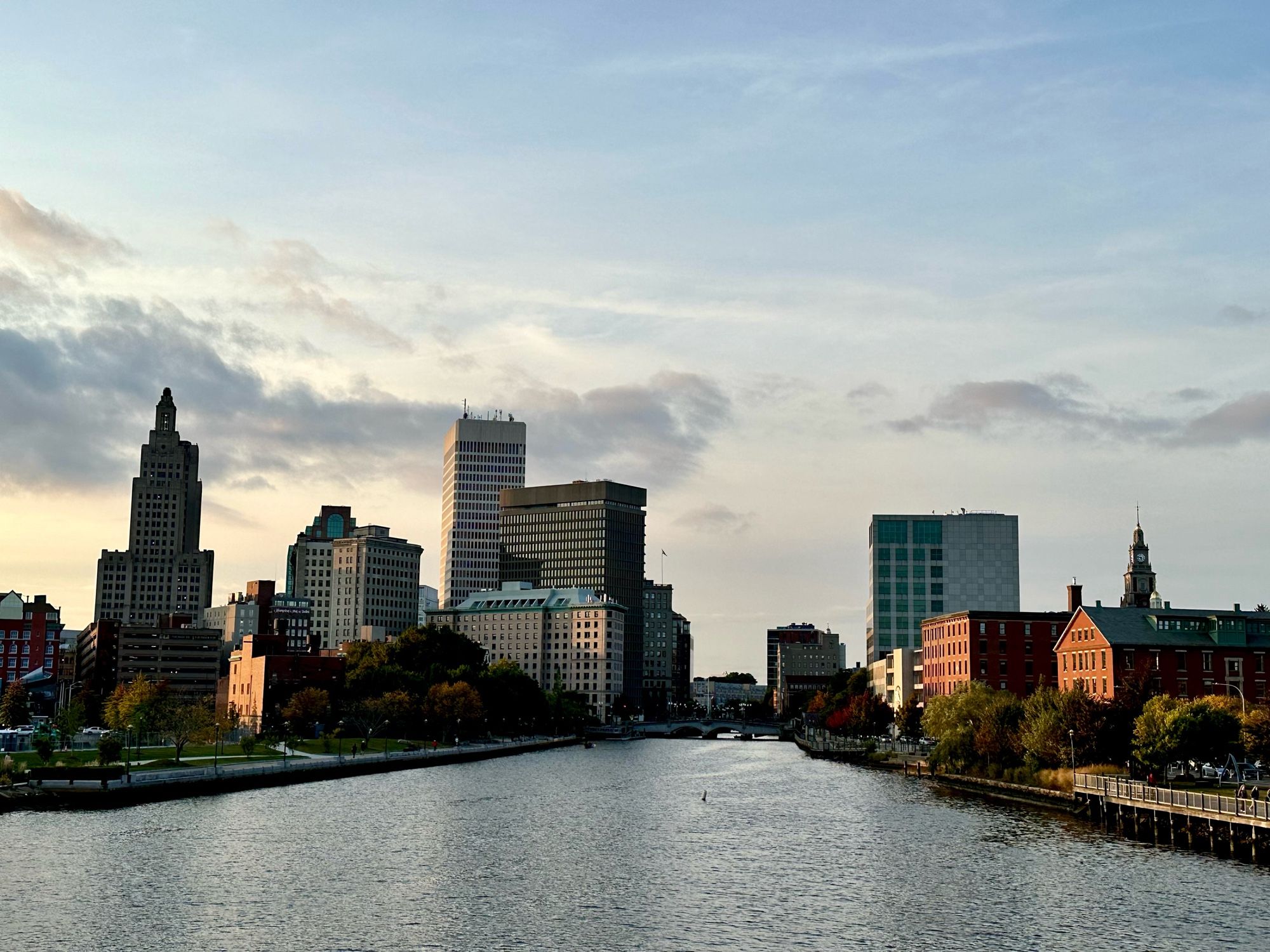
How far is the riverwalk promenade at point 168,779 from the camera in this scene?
371 feet

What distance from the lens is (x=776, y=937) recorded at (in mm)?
63094

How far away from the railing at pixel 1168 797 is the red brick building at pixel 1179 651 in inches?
1894

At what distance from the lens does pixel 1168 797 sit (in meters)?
98.9

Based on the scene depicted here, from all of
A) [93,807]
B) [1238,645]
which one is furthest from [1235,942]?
[1238,645]

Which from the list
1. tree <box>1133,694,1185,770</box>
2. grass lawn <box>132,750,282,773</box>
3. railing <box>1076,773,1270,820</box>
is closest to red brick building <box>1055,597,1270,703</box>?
tree <box>1133,694,1185,770</box>

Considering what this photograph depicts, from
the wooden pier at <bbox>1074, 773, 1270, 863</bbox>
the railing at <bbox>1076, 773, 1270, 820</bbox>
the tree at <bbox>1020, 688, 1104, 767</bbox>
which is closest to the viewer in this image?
the wooden pier at <bbox>1074, 773, 1270, 863</bbox>

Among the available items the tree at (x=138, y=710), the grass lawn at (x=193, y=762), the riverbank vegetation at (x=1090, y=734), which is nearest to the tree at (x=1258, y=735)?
the riverbank vegetation at (x=1090, y=734)

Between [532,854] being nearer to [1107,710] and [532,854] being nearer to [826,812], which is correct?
[826,812]

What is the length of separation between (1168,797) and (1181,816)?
1.68 meters

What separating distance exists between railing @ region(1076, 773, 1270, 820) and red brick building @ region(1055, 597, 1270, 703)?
48099 mm

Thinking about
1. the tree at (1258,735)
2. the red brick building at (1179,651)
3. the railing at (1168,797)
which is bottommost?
the railing at (1168,797)

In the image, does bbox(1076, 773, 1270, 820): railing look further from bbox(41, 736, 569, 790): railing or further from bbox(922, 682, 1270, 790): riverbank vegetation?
bbox(41, 736, 569, 790): railing

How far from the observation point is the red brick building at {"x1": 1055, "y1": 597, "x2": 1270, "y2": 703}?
160 meters

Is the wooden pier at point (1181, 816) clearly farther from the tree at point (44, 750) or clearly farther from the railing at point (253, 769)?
the tree at point (44, 750)
